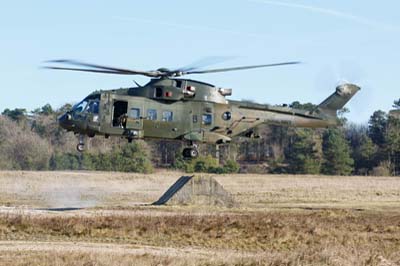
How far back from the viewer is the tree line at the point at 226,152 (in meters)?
96.1

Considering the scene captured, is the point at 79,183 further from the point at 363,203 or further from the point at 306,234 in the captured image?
the point at 306,234

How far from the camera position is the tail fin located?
152 feet

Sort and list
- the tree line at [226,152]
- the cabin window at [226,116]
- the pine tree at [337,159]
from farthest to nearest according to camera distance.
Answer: the pine tree at [337,159] → the tree line at [226,152] → the cabin window at [226,116]

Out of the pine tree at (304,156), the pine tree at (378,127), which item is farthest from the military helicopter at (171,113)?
the pine tree at (378,127)

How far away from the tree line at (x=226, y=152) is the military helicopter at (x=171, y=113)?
165 ft

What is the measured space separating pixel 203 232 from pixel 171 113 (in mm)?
8604

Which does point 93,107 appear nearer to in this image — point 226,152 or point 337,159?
point 337,159

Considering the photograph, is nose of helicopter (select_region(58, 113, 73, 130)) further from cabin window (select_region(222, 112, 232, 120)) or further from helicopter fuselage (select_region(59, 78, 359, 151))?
cabin window (select_region(222, 112, 232, 120))

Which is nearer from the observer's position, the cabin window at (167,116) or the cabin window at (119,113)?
the cabin window at (119,113)

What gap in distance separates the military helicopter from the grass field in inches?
147

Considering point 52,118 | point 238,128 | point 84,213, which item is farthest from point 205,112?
point 52,118

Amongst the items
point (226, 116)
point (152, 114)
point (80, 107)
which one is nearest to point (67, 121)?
point (80, 107)

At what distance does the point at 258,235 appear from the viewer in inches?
1367

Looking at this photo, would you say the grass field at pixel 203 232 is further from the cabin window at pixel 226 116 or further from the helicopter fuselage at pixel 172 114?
the cabin window at pixel 226 116
